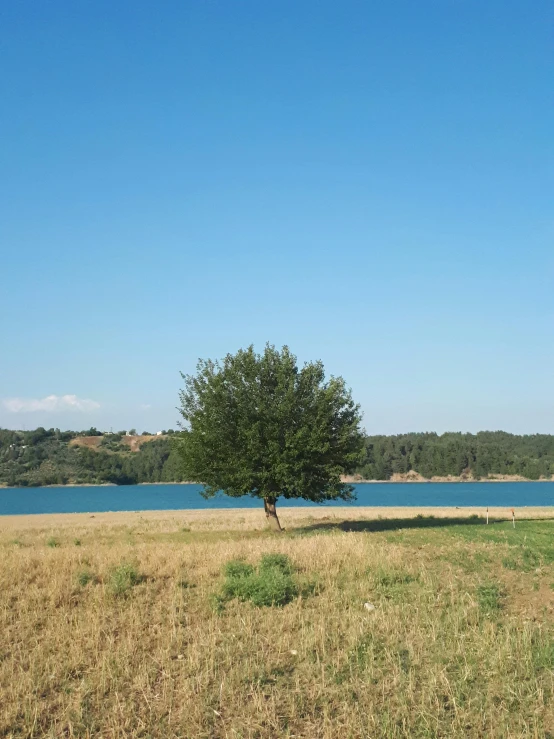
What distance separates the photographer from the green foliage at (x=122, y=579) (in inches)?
557

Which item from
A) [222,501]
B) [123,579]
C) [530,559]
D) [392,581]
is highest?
[123,579]

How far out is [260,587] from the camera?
13.9 metres

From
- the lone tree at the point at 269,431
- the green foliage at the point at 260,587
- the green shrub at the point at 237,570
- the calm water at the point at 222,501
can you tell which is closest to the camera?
the green foliage at the point at 260,587

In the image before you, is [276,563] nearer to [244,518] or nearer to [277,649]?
[277,649]

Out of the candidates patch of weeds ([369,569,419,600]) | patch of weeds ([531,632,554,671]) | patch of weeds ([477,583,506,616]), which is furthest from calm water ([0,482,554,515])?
patch of weeds ([531,632,554,671])

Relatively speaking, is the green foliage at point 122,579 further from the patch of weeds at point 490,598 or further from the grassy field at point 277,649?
the patch of weeds at point 490,598

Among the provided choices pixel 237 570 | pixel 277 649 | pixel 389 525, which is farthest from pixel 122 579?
pixel 389 525

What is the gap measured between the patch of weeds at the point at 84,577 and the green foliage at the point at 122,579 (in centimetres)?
45

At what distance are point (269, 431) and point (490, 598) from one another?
21.6 m

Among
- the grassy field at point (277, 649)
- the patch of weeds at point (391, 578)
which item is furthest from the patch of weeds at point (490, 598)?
the patch of weeds at point (391, 578)

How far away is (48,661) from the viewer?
10.1m

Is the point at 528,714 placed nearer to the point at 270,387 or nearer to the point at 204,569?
the point at 204,569

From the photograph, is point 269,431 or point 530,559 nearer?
point 530,559

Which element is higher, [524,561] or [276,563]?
[276,563]
